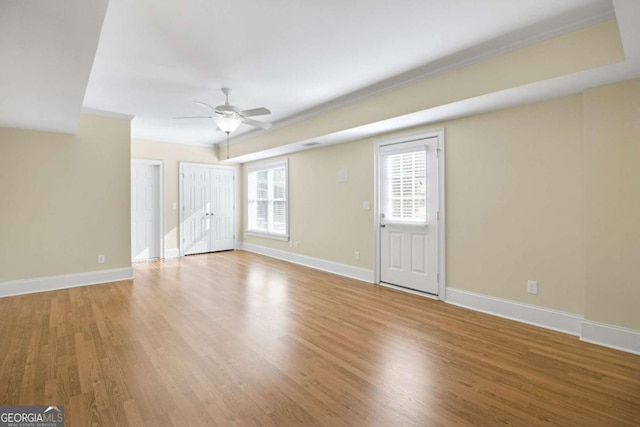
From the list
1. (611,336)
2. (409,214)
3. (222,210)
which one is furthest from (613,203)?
(222,210)

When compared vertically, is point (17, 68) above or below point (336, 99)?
below

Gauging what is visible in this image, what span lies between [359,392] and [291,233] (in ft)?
15.5

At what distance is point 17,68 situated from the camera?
2.54 meters

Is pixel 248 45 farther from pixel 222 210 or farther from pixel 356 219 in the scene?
pixel 222 210

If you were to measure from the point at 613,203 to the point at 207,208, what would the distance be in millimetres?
7271

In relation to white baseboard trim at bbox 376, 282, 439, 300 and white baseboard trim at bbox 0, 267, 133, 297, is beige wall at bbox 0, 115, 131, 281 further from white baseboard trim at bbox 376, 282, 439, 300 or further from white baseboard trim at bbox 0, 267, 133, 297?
white baseboard trim at bbox 376, 282, 439, 300

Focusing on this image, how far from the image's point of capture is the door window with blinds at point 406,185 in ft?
14.1

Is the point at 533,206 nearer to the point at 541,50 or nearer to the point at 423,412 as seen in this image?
the point at 541,50

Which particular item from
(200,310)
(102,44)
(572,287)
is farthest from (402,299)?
(102,44)

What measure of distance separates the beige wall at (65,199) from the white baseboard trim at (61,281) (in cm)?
8

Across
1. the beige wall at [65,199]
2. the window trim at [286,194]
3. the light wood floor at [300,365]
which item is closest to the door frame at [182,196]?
the window trim at [286,194]

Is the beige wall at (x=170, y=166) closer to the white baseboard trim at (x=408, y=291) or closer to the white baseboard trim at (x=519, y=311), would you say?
the white baseboard trim at (x=408, y=291)

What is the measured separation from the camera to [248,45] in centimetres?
292

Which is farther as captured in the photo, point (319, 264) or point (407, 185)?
point (319, 264)
